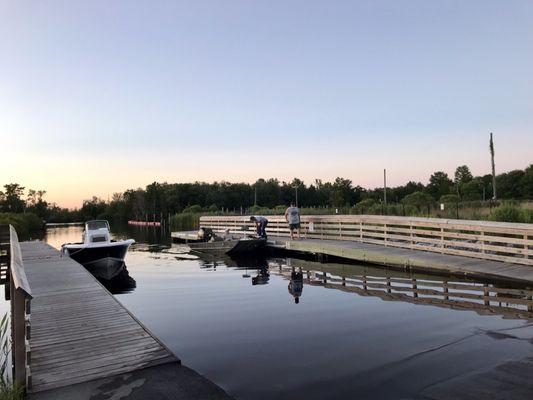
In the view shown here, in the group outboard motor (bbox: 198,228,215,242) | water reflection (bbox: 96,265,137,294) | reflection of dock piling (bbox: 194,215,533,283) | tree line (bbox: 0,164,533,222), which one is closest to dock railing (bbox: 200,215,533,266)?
reflection of dock piling (bbox: 194,215,533,283)

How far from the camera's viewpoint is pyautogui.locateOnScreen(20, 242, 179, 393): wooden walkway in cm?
470

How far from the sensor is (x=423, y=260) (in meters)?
12.2

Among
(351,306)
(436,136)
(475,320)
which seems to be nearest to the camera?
(475,320)

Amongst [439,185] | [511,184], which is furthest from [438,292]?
[439,185]

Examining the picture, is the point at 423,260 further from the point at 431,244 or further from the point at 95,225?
the point at 95,225

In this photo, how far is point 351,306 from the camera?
8781mm

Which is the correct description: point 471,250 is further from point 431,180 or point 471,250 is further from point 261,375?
point 431,180

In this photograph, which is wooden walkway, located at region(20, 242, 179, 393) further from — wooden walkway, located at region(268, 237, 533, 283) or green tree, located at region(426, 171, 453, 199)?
green tree, located at region(426, 171, 453, 199)

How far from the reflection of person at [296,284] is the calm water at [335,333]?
16 cm

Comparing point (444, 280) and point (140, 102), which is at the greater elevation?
point (140, 102)

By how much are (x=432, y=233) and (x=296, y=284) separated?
4.94 m

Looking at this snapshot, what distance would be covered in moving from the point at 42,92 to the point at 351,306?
2036 centimetres

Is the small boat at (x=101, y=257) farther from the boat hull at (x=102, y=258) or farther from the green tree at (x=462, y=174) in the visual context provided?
the green tree at (x=462, y=174)

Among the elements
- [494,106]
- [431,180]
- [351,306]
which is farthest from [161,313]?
[431,180]
